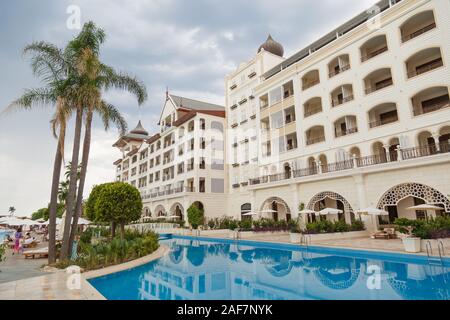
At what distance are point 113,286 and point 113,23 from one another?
39.2ft

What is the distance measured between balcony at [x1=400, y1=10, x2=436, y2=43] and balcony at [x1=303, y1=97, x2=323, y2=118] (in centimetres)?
806

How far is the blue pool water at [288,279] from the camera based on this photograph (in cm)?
812

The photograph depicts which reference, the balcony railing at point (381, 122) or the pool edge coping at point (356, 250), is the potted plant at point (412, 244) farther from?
the balcony railing at point (381, 122)

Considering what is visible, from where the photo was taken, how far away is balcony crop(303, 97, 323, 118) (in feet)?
85.5

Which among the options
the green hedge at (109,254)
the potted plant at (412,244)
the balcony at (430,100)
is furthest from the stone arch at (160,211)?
the potted plant at (412,244)

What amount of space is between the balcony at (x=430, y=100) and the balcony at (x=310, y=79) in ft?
29.3

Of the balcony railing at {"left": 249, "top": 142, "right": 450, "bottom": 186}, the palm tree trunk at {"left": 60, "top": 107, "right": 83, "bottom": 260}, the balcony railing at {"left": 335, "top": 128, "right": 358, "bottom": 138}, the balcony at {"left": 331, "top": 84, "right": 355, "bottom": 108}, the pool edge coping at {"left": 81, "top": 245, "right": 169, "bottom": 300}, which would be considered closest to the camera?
the pool edge coping at {"left": 81, "top": 245, "right": 169, "bottom": 300}

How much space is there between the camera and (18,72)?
1322 cm

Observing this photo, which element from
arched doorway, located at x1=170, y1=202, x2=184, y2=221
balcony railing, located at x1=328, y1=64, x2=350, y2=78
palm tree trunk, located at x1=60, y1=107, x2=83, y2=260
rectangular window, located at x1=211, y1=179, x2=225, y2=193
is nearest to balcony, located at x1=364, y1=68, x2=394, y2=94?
balcony railing, located at x1=328, y1=64, x2=350, y2=78

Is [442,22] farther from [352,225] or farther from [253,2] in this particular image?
Result: [352,225]

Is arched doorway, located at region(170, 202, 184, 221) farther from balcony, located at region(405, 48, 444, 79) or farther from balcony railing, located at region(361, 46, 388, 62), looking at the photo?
balcony, located at region(405, 48, 444, 79)

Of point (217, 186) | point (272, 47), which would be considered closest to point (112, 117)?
point (217, 186)

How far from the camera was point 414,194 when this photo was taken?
57.3ft
